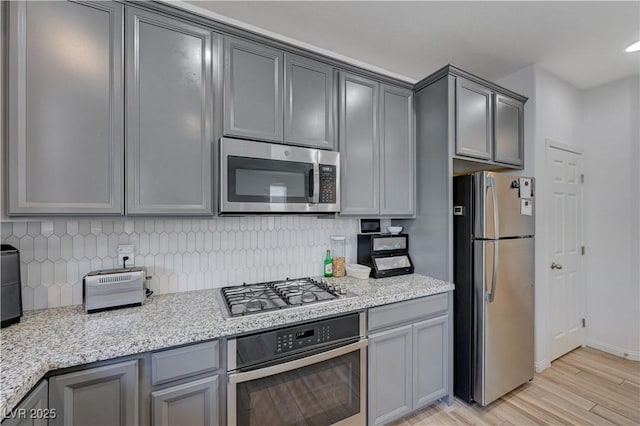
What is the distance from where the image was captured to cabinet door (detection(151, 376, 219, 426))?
1189 millimetres

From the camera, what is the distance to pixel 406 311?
1.86 meters

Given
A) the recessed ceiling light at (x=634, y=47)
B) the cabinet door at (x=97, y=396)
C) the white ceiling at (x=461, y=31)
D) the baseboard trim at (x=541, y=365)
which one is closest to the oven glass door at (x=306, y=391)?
the cabinet door at (x=97, y=396)

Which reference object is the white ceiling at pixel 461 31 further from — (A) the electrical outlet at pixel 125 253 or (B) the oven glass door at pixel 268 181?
(A) the electrical outlet at pixel 125 253

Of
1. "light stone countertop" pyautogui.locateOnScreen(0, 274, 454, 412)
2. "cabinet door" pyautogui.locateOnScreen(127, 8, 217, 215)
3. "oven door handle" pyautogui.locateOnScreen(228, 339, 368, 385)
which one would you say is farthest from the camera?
"cabinet door" pyautogui.locateOnScreen(127, 8, 217, 215)

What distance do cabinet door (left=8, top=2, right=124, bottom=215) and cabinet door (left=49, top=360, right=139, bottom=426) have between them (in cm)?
71

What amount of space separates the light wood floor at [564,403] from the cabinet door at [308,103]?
6.75ft

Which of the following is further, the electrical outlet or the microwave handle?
the microwave handle

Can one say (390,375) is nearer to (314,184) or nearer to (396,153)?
(314,184)

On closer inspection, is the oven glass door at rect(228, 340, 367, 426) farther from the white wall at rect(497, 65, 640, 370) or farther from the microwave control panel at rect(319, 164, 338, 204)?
the white wall at rect(497, 65, 640, 370)

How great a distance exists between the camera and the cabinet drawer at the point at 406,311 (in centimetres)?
173

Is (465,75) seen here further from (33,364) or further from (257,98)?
(33,364)

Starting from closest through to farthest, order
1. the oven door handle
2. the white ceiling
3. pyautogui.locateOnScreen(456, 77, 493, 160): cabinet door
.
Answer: the oven door handle → the white ceiling → pyautogui.locateOnScreen(456, 77, 493, 160): cabinet door

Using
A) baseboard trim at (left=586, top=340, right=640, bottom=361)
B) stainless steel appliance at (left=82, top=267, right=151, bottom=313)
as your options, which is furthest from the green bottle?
baseboard trim at (left=586, top=340, right=640, bottom=361)

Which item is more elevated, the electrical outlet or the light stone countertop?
the electrical outlet
